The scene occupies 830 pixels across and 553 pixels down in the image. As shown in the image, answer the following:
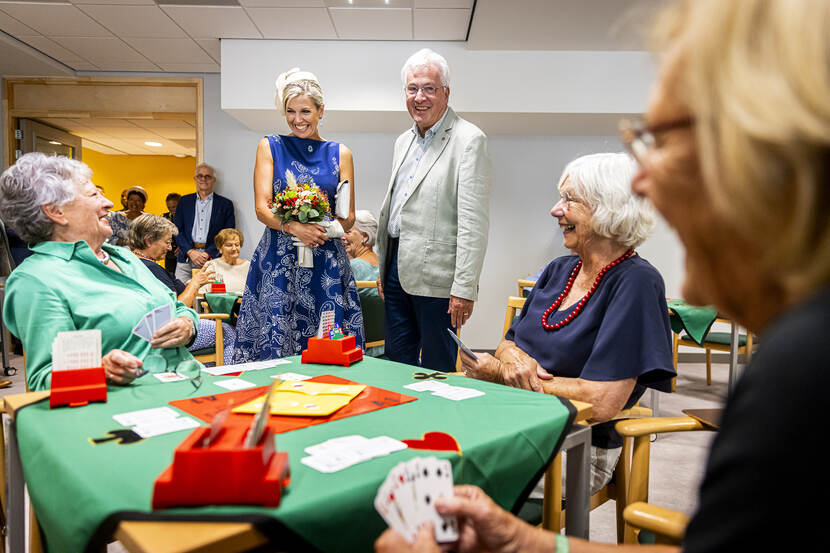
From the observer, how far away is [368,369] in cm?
163

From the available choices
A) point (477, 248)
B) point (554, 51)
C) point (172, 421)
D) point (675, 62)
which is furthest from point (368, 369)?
point (554, 51)

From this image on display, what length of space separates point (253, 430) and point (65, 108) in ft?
23.5

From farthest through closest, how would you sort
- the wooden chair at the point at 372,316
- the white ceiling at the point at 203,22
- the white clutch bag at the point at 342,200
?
the white ceiling at the point at 203,22 < the wooden chair at the point at 372,316 < the white clutch bag at the point at 342,200

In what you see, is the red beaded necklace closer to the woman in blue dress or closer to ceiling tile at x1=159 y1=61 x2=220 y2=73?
the woman in blue dress

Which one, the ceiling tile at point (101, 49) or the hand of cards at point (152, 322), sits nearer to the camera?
the hand of cards at point (152, 322)

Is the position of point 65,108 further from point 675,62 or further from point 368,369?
point 675,62

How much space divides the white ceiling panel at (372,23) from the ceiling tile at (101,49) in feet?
7.69

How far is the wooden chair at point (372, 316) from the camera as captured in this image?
3492 mm

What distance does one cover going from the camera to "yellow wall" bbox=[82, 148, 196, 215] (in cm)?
1255

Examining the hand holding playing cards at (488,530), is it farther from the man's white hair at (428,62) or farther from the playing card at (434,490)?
the man's white hair at (428,62)

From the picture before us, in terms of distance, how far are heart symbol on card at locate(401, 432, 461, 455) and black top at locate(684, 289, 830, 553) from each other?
0.59 meters

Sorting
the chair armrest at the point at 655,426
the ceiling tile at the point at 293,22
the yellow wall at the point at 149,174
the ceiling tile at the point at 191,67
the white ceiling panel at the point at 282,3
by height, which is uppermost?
the white ceiling panel at the point at 282,3

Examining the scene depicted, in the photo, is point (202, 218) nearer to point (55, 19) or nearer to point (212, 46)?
point (212, 46)

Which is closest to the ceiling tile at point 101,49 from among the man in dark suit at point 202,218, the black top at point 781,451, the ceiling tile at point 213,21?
the ceiling tile at point 213,21
